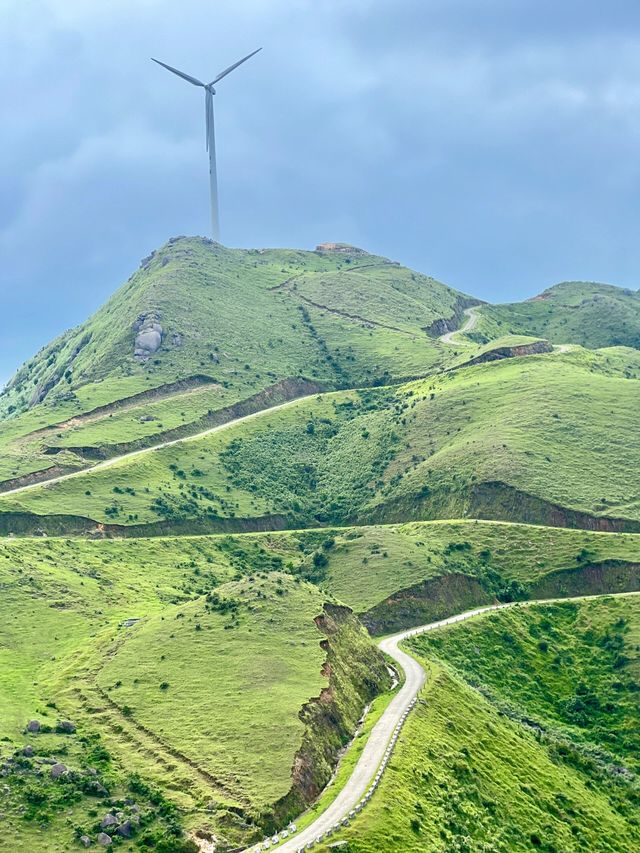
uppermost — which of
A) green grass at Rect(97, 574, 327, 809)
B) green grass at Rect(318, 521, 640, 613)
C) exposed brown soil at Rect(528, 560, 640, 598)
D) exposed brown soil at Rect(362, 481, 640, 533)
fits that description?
exposed brown soil at Rect(362, 481, 640, 533)

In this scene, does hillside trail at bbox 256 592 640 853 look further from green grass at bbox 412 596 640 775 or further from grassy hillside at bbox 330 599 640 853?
green grass at bbox 412 596 640 775

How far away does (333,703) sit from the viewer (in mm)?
109875

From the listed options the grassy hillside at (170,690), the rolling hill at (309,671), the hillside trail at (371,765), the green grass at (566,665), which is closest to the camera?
the hillside trail at (371,765)

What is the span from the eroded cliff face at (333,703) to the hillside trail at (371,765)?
2419 mm

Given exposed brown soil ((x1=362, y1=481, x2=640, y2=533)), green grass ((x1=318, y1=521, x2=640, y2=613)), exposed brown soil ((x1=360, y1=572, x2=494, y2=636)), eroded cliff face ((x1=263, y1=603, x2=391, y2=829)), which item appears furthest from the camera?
exposed brown soil ((x1=362, y1=481, x2=640, y2=533))

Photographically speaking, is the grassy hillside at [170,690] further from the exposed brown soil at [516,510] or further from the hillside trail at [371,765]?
the exposed brown soil at [516,510]

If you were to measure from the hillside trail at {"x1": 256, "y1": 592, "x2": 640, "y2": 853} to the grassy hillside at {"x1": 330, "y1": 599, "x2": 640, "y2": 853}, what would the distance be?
123 centimetres

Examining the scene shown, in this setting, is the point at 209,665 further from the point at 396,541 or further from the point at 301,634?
the point at 396,541

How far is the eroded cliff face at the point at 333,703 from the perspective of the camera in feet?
301

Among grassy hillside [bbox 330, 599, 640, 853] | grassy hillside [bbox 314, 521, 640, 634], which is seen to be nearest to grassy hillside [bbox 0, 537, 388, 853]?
grassy hillside [bbox 330, 599, 640, 853]

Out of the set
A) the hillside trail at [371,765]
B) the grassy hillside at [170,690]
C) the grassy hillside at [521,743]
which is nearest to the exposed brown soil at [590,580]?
the grassy hillside at [521,743]

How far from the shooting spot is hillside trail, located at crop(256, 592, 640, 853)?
8269cm

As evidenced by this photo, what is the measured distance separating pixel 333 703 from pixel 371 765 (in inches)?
512

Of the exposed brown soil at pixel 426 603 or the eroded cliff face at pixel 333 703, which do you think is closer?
the eroded cliff face at pixel 333 703
